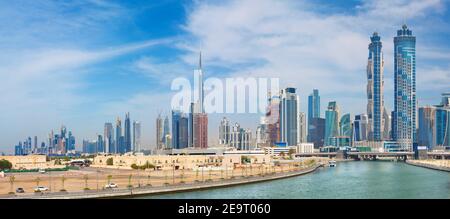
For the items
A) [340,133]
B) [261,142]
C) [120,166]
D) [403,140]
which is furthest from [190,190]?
[340,133]

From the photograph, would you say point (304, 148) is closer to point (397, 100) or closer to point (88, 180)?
point (397, 100)

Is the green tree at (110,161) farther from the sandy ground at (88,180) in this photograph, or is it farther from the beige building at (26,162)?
the sandy ground at (88,180)

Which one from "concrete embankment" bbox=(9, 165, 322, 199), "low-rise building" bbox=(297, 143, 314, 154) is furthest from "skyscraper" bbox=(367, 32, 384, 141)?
"concrete embankment" bbox=(9, 165, 322, 199)

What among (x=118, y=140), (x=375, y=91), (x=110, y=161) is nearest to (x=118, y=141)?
(x=118, y=140)

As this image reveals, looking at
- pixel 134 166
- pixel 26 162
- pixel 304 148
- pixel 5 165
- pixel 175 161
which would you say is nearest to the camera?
pixel 5 165

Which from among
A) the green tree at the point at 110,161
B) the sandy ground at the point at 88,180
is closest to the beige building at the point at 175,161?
the green tree at the point at 110,161

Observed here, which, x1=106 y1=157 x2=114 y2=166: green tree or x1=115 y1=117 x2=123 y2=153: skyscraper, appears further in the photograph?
x1=115 y1=117 x2=123 y2=153: skyscraper

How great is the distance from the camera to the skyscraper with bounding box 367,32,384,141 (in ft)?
308

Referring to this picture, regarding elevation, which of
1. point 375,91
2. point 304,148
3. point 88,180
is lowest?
point 304,148

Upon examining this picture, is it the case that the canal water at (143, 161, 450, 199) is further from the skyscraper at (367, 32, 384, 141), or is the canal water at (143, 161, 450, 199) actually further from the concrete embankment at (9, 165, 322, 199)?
the skyscraper at (367, 32, 384, 141)

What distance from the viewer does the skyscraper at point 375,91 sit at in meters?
93.9

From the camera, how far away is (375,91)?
9875 centimetres
